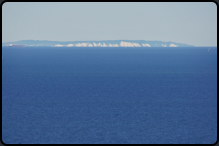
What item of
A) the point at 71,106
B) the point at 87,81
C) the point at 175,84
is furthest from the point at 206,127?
the point at 87,81

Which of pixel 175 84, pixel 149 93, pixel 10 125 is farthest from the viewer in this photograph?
pixel 175 84

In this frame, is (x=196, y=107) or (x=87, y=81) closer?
(x=196, y=107)

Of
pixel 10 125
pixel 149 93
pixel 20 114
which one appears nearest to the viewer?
pixel 10 125

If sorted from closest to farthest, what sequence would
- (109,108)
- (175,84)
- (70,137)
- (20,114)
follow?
(70,137), (20,114), (109,108), (175,84)

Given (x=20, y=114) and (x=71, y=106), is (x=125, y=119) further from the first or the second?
(x=20, y=114)

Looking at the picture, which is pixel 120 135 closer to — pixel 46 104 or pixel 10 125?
pixel 10 125

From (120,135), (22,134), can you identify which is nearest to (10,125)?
(22,134)

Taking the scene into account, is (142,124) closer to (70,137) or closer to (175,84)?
(70,137)

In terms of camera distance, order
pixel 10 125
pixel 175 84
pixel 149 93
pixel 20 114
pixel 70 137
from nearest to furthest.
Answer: pixel 70 137, pixel 10 125, pixel 20 114, pixel 149 93, pixel 175 84

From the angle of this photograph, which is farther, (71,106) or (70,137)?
(71,106)
